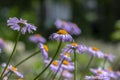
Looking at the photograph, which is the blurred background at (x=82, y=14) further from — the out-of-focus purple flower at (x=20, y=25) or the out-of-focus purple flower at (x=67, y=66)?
the out-of-focus purple flower at (x=20, y=25)

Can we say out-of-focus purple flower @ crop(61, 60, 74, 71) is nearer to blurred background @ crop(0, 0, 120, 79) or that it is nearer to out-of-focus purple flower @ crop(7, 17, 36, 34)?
out-of-focus purple flower @ crop(7, 17, 36, 34)

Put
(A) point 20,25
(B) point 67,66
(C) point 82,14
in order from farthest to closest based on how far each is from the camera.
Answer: (C) point 82,14
(B) point 67,66
(A) point 20,25

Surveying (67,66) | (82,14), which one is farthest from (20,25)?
(82,14)

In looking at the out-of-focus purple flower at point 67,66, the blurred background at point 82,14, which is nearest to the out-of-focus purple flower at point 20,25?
the out-of-focus purple flower at point 67,66

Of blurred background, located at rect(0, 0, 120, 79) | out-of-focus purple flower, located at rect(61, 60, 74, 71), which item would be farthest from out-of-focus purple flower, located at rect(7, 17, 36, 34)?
blurred background, located at rect(0, 0, 120, 79)

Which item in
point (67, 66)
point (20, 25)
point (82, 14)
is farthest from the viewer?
point (82, 14)

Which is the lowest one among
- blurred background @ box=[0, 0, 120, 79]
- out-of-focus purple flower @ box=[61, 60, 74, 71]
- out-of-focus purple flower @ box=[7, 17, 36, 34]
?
blurred background @ box=[0, 0, 120, 79]

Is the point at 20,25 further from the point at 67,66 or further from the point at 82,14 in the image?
the point at 82,14

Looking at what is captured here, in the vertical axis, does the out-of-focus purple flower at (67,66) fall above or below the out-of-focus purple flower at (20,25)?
below

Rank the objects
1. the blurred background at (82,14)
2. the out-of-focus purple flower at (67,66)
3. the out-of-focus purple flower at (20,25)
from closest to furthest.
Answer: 1. the out-of-focus purple flower at (20,25)
2. the out-of-focus purple flower at (67,66)
3. the blurred background at (82,14)

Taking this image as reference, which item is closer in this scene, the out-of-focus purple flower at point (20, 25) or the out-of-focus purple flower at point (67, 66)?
the out-of-focus purple flower at point (20, 25)

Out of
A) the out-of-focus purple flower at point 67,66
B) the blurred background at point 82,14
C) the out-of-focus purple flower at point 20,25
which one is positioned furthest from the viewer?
the blurred background at point 82,14

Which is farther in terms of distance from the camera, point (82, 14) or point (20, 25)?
point (82, 14)
